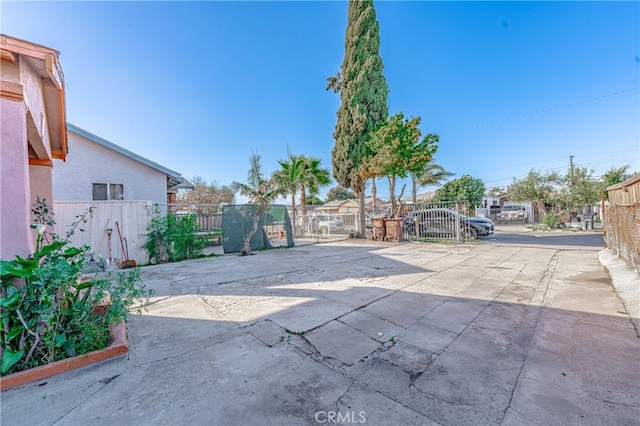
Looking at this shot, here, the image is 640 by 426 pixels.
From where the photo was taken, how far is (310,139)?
70.5ft

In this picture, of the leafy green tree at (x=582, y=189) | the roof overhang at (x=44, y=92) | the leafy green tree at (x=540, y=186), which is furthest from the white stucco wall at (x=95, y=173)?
the leafy green tree at (x=540, y=186)

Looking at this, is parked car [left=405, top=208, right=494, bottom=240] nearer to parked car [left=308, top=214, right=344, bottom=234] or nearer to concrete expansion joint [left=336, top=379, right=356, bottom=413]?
parked car [left=308, top=214, right=344, bottom=234]

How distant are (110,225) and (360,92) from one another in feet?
39.7

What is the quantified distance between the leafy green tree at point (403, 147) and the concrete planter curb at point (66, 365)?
10.5 metres

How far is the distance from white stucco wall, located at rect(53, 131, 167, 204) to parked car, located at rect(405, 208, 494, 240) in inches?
464

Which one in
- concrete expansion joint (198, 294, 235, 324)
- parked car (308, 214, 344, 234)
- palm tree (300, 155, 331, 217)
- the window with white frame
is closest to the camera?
concrete expansion joint (198, 294, 235, 324)

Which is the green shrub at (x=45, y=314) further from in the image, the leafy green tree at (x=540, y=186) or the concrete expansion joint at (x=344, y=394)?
the leafy green tree at (x=540, y=186)

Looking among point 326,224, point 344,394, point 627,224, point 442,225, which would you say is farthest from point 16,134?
point 326,224

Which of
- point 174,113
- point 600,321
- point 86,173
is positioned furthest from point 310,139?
point 600,321

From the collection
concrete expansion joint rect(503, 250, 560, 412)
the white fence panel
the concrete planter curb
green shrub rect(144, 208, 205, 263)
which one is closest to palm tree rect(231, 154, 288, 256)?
green shrub rect(144, 208, 205, 263)

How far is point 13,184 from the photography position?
7.13 feet

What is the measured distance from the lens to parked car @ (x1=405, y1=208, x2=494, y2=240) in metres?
11.1

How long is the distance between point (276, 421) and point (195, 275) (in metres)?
5.02

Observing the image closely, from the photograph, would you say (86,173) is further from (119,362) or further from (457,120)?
(457,120)
